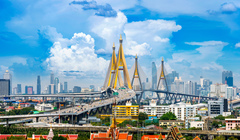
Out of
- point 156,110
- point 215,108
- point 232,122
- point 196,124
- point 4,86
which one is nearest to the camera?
point 232,122

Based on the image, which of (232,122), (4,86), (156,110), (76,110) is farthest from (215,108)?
(4,86)

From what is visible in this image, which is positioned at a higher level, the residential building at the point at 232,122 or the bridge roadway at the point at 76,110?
the bridge roadway at the point at 76,110

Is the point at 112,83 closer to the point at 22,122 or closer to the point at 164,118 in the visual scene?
the point at 164,118

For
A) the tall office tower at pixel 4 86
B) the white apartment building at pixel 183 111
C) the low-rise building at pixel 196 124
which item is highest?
the tall office tower at pixel 4 86

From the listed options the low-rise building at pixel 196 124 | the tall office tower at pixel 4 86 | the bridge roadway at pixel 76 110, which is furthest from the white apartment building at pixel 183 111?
the tall office tower at pixel 4 86

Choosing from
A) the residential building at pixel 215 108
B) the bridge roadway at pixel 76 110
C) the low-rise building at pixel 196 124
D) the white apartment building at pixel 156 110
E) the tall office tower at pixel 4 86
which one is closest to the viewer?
the bridge roadway at pixel 76 110

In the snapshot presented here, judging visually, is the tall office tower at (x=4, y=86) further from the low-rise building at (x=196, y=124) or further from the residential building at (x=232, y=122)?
the residential building at (x=232, y=122)

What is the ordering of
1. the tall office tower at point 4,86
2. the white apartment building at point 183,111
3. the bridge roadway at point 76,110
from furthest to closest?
the tall office tower at point 4,86 < the white apartment building at point 183,111 < the bridge roadway at point 76,110

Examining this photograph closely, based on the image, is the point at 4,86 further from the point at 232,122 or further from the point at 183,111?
the point at 232,122

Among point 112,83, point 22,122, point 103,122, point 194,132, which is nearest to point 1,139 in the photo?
point 194,132

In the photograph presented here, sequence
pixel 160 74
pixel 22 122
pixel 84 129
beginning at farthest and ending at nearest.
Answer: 1. pixel 160 74
2. pixel 22 122
3. pixel 84 129

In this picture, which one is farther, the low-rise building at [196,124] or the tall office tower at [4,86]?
the tall office tower at [4,86]
